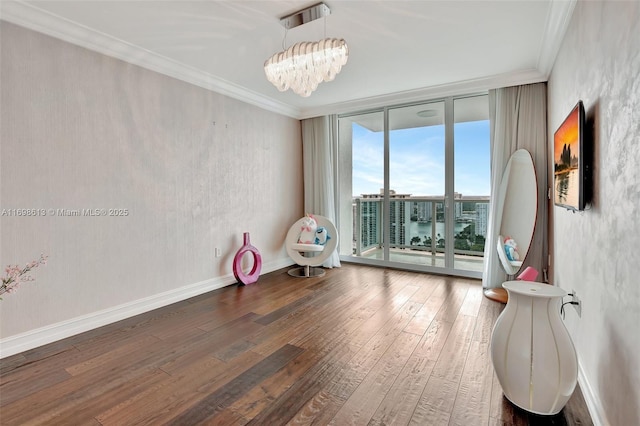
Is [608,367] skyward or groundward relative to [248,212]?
groundward

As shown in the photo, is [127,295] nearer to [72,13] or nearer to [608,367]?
[72,13]

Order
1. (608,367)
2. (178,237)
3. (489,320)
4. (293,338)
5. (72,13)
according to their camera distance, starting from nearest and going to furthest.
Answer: (608,367) → (72,13) → (293,338) → (489,320) → (178,237)

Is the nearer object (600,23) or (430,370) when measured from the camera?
(600,23)

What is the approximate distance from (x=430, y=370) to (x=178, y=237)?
9.12 feet

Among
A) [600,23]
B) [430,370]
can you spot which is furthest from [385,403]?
[600,23]

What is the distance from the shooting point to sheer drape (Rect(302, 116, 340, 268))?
5.09m

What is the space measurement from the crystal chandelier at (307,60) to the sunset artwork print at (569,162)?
1.53 metres

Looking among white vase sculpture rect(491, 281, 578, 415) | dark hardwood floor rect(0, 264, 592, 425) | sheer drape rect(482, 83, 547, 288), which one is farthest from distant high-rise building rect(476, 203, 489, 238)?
white vase sculpture rect(491, 281, 578, 415)

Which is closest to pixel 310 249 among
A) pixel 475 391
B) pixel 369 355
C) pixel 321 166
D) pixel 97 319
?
pixel 321 166

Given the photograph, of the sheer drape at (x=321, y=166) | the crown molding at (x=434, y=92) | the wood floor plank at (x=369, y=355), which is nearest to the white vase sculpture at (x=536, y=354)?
the wood floor plank at (x=369, y=355)

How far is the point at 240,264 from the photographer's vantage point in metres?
4.19

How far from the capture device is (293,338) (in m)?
2.57

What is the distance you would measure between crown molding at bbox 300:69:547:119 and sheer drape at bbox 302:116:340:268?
175mm

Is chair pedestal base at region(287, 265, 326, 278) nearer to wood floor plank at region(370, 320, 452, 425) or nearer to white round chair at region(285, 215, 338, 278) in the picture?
white round chair at region(285, 215, 338, 278)
